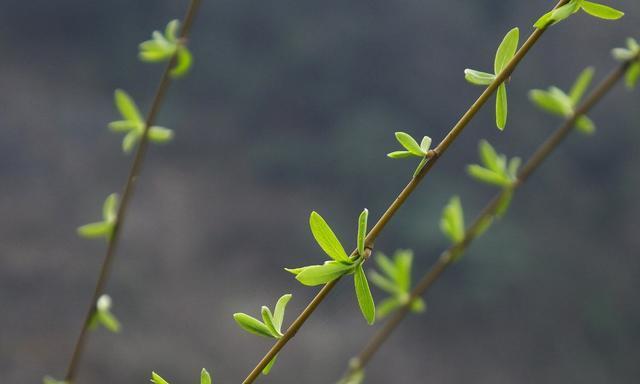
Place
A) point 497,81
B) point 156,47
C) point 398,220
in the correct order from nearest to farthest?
point 497,81 → point 156,47 → point 398,220

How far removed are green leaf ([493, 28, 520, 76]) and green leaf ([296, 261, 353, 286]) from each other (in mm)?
71

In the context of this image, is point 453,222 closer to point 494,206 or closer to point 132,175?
point 494,206

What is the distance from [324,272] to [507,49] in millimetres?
80

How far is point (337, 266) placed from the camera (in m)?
0.18

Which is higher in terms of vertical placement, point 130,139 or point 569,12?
point 569,12

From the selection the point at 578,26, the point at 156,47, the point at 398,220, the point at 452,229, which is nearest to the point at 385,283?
the point at 452,229

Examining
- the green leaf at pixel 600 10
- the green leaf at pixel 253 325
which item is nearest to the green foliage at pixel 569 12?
the green leaf at pixel 600 10

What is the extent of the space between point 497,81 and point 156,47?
0.49ft

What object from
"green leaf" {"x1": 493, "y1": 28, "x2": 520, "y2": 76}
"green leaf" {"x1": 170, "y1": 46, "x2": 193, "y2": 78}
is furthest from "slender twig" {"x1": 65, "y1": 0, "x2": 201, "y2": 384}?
"green leaf" {"x1": 493, "y1": 28, "x2": 520, "y2": 76}

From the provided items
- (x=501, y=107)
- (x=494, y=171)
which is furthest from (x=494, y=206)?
(x=501, y=107)

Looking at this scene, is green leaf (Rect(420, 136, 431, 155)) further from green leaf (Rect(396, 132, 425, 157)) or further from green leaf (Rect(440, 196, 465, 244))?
green leaf (Rect(440, 196, 465, 244))

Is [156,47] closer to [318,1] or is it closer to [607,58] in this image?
[318,1]

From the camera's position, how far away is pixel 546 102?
12.3 inches

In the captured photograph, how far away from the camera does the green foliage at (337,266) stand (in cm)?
18
